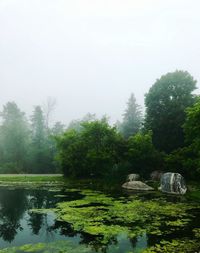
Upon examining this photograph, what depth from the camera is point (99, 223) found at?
18.3 metres

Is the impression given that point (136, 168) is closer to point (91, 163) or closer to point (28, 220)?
point (91, 163)

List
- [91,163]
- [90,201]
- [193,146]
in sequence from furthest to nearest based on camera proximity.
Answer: [91,163], [193,146], [90,201]

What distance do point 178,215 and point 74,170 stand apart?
906 inches

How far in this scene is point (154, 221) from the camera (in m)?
18.9

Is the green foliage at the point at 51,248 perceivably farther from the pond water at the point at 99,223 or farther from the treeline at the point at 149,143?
the treeline at the point at 149,143

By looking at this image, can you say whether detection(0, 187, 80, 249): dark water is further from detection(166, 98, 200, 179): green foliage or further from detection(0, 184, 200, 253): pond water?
detection(166, 98, 200, 179): green foliage

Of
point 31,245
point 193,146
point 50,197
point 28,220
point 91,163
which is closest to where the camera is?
point 31,245

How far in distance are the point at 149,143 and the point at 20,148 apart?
102ft

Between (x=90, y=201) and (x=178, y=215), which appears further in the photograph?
(x=90, y=201)

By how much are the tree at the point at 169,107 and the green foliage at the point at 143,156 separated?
4780 millimetres

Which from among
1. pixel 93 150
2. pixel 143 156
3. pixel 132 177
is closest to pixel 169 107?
pixel 143 156

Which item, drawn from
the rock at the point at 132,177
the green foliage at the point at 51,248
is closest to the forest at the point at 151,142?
the rock at the point at 132,177

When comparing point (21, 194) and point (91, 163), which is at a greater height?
point (91, 163)

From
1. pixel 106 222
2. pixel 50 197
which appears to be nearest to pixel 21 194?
pixel 50 197
